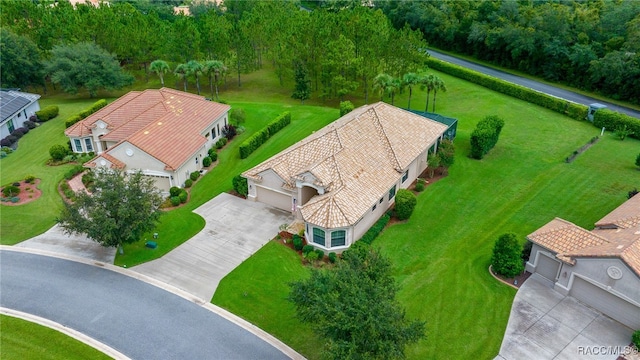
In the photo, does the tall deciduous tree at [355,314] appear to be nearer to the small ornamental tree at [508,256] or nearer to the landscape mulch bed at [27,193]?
the small ornamental tree at [508,256]

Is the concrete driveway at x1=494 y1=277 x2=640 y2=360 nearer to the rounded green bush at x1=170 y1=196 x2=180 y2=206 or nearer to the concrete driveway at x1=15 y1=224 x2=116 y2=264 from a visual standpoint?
the rounded green bush at x1=170 y1=196 x2=180 y2=206

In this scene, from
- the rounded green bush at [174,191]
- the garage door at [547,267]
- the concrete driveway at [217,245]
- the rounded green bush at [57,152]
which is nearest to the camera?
the garage door at [547,267]

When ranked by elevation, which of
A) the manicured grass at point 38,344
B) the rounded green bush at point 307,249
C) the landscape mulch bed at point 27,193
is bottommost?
the manicured grass at point 38,344

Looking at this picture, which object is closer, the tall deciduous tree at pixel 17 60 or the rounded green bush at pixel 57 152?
the rounded green bush at pixel 57 152

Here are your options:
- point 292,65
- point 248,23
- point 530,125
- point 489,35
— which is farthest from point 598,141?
point 248,23

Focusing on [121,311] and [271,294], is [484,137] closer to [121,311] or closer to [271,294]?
[271,294]

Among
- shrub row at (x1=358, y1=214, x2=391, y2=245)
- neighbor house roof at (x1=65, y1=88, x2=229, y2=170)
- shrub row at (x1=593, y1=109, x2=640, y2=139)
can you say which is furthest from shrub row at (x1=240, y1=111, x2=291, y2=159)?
shrub row at (x1=593, y1=109, x2=640, y2=139)

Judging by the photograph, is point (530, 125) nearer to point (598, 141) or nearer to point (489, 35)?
point (598, 141)

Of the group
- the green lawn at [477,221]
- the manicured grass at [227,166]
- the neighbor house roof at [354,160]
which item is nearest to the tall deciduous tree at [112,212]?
the manicured grass at [227,166]

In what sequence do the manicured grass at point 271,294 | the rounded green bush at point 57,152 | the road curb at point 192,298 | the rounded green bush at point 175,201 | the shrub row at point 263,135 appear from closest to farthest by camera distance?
1. the road curb at point 192,298
2. the manicured grass at point 271,294
3. the rounded green bush at point 175,201
4. the rounded green bush at point 57,152
5. the shrub row at point 263,135
